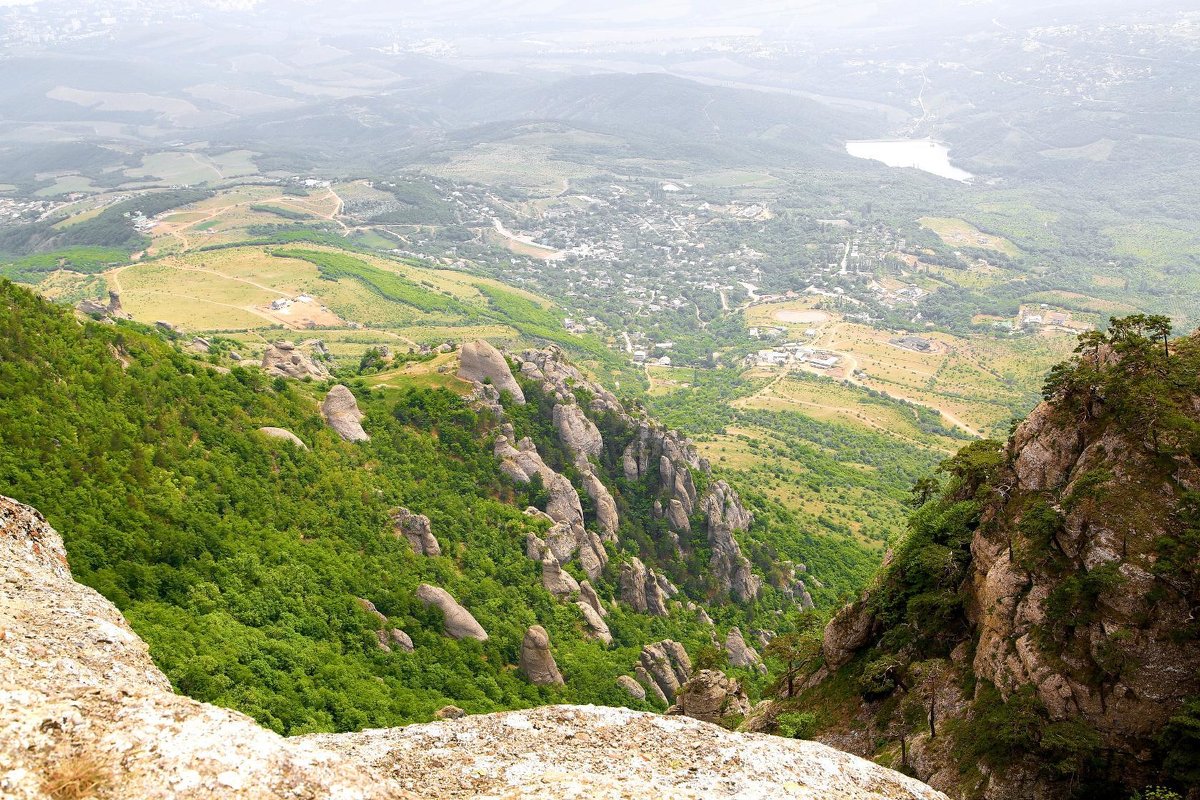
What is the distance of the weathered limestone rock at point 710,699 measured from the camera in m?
40.6

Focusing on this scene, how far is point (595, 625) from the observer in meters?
58.5

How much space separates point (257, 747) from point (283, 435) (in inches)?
1658

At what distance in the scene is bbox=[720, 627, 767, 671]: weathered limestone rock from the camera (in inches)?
2453

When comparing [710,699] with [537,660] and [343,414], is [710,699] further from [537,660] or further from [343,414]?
[343,414]

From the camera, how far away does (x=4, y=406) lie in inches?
1515

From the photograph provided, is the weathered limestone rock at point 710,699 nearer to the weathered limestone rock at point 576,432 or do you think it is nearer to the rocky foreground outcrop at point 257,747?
the rocky foreground outcrop at point 257,747

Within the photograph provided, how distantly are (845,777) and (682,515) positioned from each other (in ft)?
168

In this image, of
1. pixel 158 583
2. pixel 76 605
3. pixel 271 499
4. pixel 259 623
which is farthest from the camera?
pixel 271 499

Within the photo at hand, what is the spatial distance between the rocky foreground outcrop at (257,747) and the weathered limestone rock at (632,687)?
988 inches

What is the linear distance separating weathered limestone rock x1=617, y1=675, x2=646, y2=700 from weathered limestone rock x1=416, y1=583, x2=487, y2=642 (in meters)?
9.66

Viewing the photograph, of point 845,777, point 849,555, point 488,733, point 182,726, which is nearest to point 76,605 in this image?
point 182,726

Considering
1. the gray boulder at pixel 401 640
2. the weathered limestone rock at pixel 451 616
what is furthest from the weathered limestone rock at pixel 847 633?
A: the gray boulder at pixel 401 640

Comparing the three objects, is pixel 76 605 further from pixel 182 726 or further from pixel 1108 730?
pixel 1108 730

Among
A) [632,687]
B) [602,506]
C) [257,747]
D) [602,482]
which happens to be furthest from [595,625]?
[257,747]
